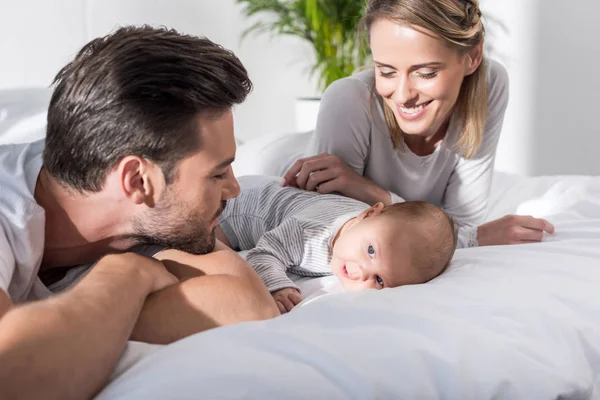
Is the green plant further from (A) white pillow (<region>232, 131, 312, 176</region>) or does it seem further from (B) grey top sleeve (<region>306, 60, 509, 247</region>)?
(B) grey top sleeve (<region>306, 60, 509, 247</region>)

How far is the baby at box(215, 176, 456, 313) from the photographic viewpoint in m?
1.62

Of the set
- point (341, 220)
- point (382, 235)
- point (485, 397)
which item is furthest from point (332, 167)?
point (485, 397)

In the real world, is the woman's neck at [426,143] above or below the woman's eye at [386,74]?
below

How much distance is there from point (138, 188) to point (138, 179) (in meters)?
0.02

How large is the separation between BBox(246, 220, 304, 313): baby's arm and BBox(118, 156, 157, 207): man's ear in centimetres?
31

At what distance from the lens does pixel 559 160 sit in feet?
13.7

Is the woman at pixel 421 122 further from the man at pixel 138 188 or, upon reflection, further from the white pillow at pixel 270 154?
the man at pixel 138 188

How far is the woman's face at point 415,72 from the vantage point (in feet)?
6.68

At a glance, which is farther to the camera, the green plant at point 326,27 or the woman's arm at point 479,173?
the green plant at point 326,27

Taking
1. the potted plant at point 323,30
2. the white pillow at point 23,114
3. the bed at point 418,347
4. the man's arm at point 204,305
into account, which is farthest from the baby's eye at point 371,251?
the potted plant at point 323,30

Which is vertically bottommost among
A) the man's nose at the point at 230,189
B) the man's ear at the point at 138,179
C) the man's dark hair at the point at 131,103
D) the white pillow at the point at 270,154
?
the white pillow at the point at 270,154

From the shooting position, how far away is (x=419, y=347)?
1168mm

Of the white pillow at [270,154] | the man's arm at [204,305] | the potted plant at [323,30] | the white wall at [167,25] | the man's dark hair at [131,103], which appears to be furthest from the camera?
the potted plant at [323,30]

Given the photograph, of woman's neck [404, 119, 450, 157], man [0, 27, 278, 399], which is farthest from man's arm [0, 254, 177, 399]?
woman's neck [404, 119, 450, 157]
